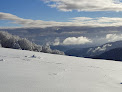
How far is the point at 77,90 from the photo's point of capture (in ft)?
18.4

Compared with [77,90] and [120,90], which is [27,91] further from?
[120,90]

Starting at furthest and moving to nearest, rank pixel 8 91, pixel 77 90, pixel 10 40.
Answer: pixel 10 40 → pixel 77 90 → pixel 8 91

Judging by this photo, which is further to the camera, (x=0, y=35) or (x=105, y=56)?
(x=105, y=56)

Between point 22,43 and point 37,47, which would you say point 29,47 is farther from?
point 37,47

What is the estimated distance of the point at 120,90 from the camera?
613 centimetres

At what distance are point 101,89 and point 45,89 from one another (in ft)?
6.57

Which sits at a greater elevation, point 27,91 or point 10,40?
point 10,40

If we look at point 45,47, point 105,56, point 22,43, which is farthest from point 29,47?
point 105,56

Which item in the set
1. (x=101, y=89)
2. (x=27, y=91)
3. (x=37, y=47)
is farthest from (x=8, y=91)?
(x=37, y=47)

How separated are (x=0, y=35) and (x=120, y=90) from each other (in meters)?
72.0

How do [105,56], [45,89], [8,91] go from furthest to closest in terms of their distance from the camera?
[105,56]
[45,89]
[8,91]

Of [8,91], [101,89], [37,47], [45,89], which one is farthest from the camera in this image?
[37,47]

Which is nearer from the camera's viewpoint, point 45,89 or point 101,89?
point 45,89

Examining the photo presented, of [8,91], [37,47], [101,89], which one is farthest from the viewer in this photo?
[37,47]
